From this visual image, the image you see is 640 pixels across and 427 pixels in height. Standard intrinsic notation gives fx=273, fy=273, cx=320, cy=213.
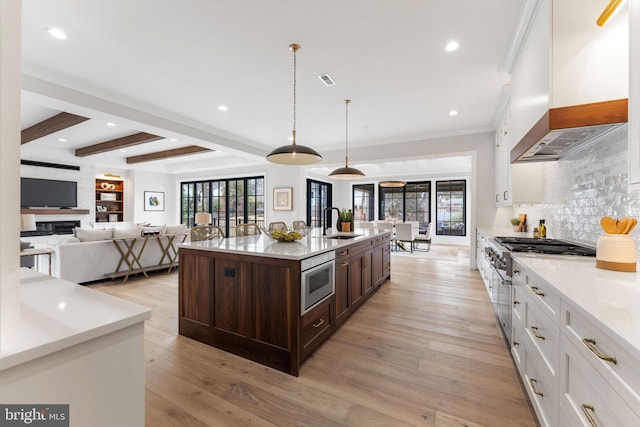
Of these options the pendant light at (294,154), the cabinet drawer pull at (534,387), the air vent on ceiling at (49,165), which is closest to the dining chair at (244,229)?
the pendant light at (294,154)

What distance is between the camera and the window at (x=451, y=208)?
9281 mm

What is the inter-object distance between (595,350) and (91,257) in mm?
5603

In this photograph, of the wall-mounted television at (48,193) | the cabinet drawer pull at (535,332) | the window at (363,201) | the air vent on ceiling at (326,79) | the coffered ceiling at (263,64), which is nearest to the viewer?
the cabinet drawer pull at (535,332)

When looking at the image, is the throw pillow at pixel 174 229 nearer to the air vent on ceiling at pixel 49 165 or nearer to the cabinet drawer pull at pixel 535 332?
the air vent on ceiling at pixel 49 165

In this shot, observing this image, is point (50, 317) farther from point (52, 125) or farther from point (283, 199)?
point (283, 199)

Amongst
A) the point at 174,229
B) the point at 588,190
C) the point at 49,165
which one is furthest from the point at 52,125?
the point at 588,190

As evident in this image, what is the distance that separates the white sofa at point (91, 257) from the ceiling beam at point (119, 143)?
216 cm

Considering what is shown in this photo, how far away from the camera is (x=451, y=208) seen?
946 centimetres

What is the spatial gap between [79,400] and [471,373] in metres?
2.32

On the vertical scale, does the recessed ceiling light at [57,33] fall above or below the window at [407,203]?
above

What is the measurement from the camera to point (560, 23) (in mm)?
1758

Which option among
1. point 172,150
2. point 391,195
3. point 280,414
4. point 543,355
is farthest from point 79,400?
point 391,195

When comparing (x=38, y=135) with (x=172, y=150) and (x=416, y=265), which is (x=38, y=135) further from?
(x=416, y=265)

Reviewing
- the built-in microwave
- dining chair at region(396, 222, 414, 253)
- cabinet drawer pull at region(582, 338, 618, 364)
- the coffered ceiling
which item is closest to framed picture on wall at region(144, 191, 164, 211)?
the coffered ceiling
